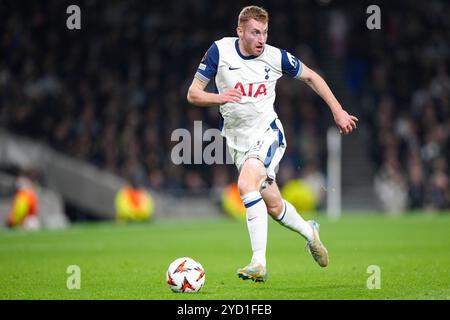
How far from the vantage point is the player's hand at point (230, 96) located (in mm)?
9219

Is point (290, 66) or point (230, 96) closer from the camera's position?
point (230, 96)

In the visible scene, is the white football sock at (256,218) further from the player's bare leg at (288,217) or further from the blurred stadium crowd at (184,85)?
the blurred stadium crowd at (184,85)

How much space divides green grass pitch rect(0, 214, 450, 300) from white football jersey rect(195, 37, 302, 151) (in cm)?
154

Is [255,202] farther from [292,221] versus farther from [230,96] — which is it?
[230,96]

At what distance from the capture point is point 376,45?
28.4m

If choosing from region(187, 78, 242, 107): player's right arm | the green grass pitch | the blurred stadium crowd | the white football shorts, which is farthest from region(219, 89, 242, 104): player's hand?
the blurred stadium crowd

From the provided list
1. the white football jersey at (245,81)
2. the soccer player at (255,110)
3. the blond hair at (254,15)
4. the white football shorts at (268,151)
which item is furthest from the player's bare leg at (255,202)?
the blond hair at (254,15)

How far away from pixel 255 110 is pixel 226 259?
408 cm

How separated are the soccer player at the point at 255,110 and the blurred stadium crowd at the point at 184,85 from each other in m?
15.3

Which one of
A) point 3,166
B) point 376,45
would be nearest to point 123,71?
point 3,166

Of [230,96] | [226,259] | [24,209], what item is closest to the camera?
[230,96]

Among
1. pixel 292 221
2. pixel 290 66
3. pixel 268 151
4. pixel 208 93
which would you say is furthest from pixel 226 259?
pixel 208 93

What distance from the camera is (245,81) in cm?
988
